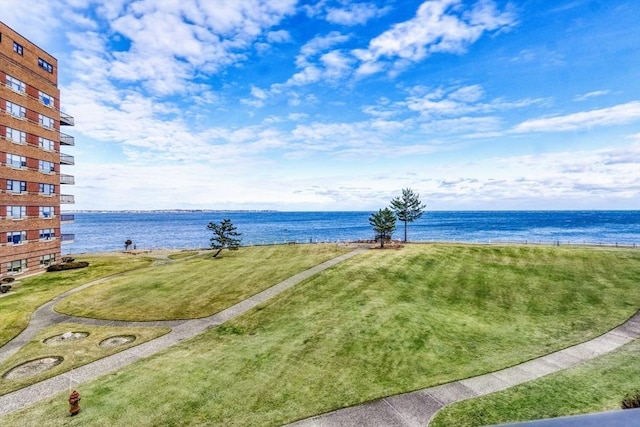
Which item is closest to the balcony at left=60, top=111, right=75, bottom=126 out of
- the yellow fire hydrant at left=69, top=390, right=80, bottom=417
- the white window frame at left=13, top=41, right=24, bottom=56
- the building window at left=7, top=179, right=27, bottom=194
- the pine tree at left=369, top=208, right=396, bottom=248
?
the white window frame at left=13, top=41, right=24, bottom=56

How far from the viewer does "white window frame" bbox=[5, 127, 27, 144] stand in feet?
143

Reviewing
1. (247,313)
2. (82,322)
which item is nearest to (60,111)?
(82,322)

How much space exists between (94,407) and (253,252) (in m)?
40.6

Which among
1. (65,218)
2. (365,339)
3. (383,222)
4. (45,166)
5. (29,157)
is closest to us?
(365,339)

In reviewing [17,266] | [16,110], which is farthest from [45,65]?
[17,266]

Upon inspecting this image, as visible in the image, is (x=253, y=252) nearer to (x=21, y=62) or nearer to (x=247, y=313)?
(x=247, y=313)

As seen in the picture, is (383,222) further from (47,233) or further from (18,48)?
(18,48)

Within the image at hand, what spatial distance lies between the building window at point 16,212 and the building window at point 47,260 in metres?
6.81

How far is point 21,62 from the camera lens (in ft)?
150

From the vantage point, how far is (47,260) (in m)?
50.6

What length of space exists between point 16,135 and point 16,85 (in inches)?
251

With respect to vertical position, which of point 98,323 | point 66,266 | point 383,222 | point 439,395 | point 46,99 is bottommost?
point 98,323

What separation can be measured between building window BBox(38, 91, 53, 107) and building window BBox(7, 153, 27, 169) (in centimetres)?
936

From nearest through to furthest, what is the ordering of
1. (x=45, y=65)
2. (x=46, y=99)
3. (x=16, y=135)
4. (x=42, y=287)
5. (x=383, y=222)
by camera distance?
1. (x=42, y=287)
2. (x=16, y=135)
3. (x=46, y=99)
4. (x=45, y=65)
5. (x=383, y=222)
